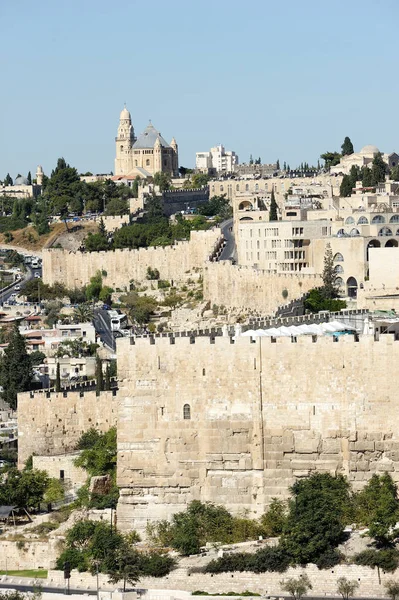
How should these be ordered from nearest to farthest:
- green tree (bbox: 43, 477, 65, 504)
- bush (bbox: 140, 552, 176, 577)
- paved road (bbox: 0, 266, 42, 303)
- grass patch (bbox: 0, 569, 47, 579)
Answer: bush (bbox: 140, 552, 176, 577) < grass patch (bbox: 0, 569, 47, 579) < green tree (bbox: 43, 477, 65, 504) < paved road (bbox: 0, 266, 42, 303)

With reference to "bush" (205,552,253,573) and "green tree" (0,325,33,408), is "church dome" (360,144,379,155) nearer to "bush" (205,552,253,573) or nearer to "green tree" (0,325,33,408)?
"green tree" (0,325,33,408)

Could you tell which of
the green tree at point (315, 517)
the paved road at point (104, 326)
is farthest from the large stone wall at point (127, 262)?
the green tree at point (315, 517)

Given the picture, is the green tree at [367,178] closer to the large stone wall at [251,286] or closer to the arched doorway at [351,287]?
the large stone wall at [251,286]

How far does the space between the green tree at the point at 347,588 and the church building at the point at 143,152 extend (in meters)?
101

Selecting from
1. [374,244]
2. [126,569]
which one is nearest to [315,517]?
[126,569]

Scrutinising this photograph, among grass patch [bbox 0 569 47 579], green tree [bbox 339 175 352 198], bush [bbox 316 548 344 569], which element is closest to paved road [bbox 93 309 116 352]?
green tree [bbox 339 175 352 198]

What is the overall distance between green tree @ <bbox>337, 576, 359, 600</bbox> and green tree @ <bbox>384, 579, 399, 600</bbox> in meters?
0.58

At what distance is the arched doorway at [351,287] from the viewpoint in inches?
2868

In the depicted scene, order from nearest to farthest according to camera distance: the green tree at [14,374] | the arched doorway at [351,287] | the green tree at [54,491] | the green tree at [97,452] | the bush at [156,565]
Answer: the bush at [156,565] < the green tree at [97,452] < the green tree at [54,491] < the green tree at [14,374] < the arched doorway at [351,287]

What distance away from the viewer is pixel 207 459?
139 feet

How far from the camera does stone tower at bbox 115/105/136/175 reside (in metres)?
145

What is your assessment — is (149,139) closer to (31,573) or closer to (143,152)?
(143,152)

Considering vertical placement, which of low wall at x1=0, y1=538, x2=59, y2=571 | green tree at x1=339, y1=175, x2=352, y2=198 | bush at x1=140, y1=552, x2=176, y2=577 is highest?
green tree at x1=339, y1=175, x2=352, y2=198

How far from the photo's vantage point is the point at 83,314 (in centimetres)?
8950
